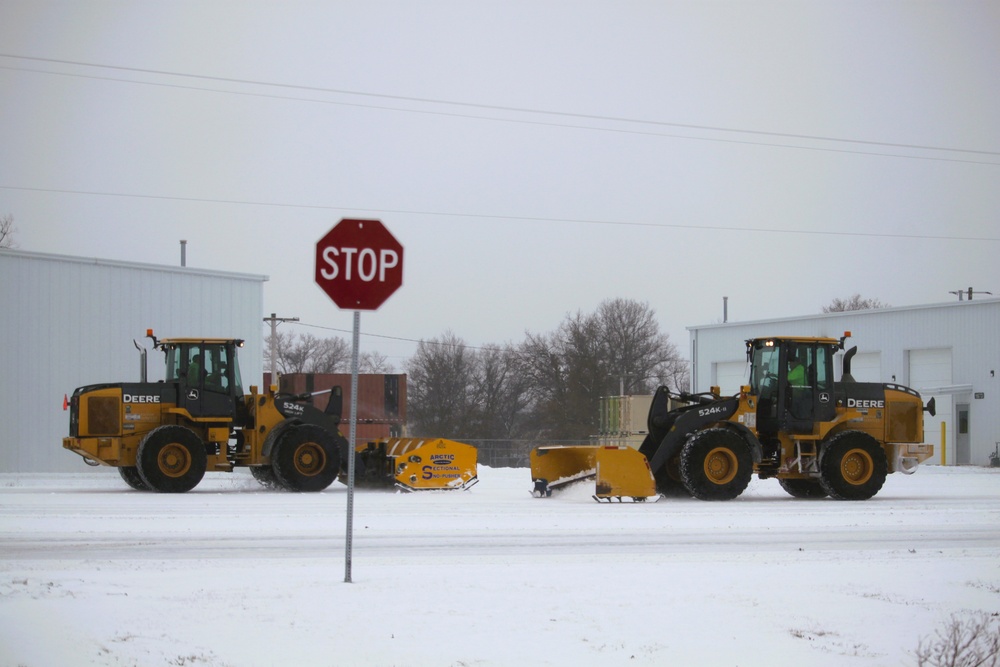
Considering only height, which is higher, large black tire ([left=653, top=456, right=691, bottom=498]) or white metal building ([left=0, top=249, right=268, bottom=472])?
white metal building ([left=0, top=249, right=268, bottom=472])

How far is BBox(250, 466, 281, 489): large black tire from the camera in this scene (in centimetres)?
2157

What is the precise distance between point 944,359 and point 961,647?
130 feet

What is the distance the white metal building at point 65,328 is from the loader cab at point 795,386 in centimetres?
1700

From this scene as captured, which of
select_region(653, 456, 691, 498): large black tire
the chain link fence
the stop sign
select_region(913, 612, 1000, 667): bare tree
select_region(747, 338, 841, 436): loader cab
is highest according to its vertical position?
the stop sign

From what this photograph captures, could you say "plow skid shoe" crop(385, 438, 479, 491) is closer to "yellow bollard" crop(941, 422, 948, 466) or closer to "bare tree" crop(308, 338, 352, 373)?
"yellow bollard" crop(941, 422, 948, 466)

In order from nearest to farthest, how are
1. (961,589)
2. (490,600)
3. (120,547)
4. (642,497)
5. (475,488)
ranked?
1. (490,600)
2. (961,589)
3. (120,547)
4. (642,497)
5. (475,488)

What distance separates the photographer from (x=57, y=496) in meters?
19.0

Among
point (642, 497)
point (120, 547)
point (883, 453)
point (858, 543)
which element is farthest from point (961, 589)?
point (883, 453)

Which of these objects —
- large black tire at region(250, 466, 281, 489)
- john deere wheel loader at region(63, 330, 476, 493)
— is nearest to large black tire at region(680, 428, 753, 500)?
john deere wheel loader at region(63, 330, 476, 493)

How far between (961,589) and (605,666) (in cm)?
409

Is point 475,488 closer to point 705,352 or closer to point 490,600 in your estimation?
point 490,600

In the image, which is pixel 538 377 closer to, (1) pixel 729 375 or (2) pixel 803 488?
(1) pixel 729 375

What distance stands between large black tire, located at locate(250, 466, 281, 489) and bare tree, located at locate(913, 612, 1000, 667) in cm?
1534

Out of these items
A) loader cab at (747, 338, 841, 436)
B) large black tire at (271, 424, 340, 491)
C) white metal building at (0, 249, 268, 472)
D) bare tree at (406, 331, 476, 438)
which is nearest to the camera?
loader cab at (747, 338, 841, 436)
